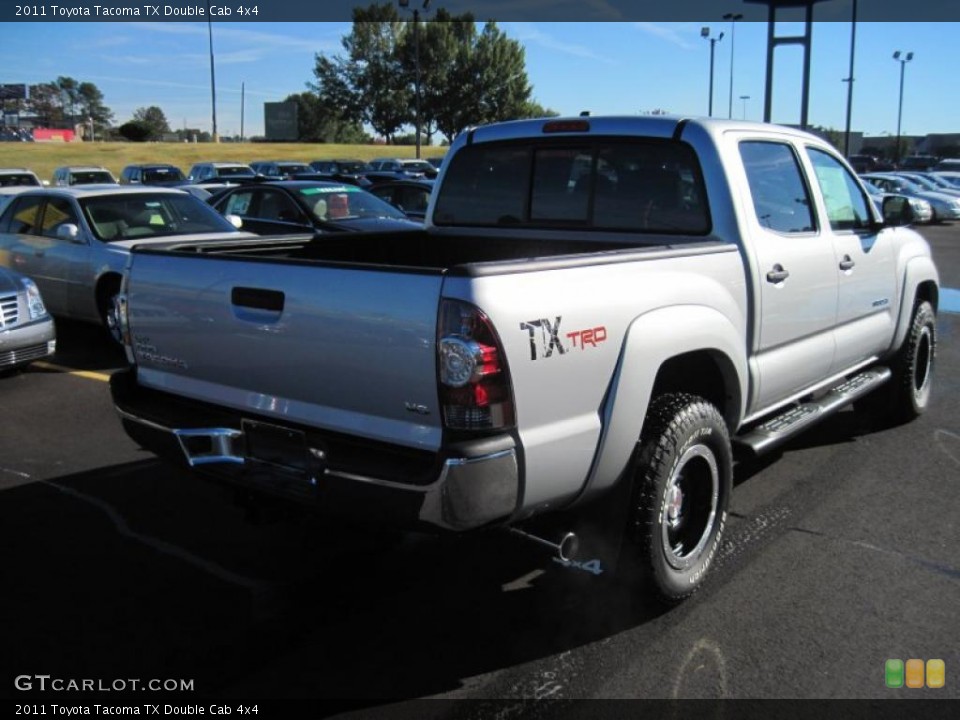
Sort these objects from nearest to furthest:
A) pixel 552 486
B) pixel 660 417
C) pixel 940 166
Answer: pixel 552 486 < pixel 660 417 < pixel 940 166

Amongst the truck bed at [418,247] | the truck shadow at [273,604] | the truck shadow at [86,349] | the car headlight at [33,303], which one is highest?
the truck bed at [418,247]

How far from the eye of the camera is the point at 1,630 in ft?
11.6

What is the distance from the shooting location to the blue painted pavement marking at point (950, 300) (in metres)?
11.8

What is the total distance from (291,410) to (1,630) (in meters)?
1.55

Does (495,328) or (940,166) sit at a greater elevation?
(940,166)

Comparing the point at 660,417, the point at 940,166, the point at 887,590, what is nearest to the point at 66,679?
the point at 660,417

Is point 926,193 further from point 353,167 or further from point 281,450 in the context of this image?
point 281,450

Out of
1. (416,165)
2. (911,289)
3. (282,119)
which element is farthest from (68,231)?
(282,119)

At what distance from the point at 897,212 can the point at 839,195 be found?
0.67 meters

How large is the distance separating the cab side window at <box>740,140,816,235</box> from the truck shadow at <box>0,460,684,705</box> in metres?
2.04

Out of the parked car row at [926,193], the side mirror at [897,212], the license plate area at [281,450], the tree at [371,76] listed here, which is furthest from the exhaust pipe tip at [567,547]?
the tree at [371,76]

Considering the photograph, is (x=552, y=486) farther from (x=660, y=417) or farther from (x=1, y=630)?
(x=1, y=630)

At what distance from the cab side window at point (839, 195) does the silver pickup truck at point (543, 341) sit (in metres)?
0.03
